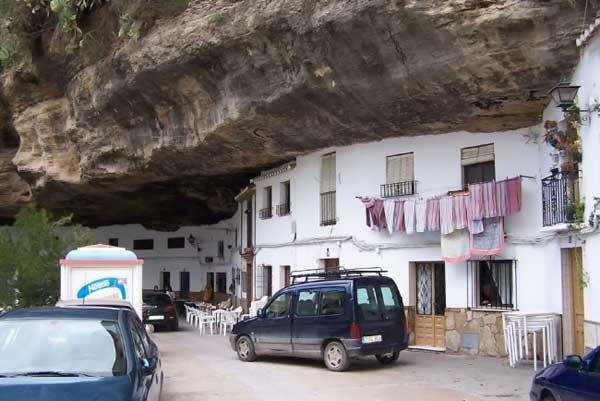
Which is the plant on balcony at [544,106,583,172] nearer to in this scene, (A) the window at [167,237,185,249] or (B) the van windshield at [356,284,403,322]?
(B) the van windshield at [356,284,403,322]

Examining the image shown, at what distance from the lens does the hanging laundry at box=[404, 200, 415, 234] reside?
1553 centimetres

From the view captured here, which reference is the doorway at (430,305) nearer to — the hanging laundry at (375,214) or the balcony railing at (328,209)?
the hanging laundry at (375,214)

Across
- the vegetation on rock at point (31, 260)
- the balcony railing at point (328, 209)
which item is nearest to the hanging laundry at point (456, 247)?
the balcony railing at point (328, 209)

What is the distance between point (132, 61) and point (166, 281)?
1933 cm

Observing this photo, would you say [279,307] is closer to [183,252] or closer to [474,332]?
[474,332]

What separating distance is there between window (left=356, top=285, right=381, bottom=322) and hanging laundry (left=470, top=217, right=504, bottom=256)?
2.71 meters

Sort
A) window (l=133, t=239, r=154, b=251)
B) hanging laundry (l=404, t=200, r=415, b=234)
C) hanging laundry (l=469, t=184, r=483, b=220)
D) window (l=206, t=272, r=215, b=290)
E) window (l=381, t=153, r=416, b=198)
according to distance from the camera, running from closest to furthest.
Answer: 1. hanging laundry (l=469, t=184, r=483, b=220)
2. hanging laundry (l=404, t=200, r=415, b=234)
3. window (l=381, t=153, r=416, b=198)
4. window (l=206, t=272, r=215, b=290)
5. window (l=133, t=239, r=154, b=251)

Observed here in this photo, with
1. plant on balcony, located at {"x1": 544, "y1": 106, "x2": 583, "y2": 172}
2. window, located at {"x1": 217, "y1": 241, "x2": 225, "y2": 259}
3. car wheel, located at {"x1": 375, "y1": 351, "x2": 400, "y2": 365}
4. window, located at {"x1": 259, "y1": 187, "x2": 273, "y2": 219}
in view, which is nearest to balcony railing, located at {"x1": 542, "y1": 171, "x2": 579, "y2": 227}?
plant on balcony, located at {"x1": 544, "y1": 106, "x2": 583, "y2": 172}

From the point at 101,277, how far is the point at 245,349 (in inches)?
135

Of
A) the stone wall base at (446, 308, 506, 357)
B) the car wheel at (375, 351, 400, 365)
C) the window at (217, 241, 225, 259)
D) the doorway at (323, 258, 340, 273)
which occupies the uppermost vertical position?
the window at (217, 241, 225, 259)

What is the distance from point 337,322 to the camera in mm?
12867

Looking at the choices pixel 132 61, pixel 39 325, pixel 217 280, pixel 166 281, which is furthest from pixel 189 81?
pixel 166 281

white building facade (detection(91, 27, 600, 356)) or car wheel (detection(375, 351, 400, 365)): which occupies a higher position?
white building facade (detection(91, 27, 600, 356))

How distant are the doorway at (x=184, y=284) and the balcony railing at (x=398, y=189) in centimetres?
1897
